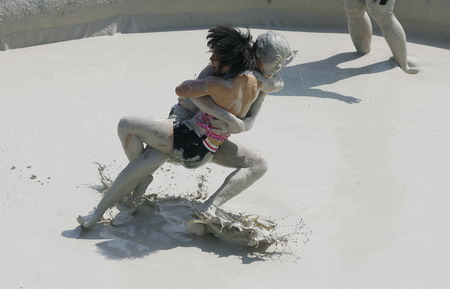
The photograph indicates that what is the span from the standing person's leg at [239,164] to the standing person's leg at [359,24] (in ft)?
11.9

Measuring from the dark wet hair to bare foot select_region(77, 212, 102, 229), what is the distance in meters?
1.00

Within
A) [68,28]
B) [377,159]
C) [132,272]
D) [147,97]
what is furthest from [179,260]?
[68,28]

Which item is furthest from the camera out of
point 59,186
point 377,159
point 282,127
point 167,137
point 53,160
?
point 282,127

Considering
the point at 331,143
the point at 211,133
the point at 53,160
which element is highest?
the point at 211,133

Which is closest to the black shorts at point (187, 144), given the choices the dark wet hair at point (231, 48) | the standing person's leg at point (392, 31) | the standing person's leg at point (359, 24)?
the dark wet hair at point (231, 48)

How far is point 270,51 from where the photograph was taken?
3953 millimetres

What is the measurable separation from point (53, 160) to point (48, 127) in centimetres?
59

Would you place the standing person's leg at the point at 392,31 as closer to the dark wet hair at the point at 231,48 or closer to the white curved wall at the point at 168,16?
the white curved wall at the point at 168,16

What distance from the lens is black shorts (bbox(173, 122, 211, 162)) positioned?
405 cm

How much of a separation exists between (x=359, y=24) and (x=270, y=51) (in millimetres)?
3861

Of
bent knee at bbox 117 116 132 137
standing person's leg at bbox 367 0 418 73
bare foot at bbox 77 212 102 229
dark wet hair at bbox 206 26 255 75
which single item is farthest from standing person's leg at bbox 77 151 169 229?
standing person's leg at bbox 367 0 418 73

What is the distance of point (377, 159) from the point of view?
5.41m

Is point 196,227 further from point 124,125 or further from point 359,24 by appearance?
point 359,24

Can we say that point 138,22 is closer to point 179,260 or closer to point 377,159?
point 377,159
